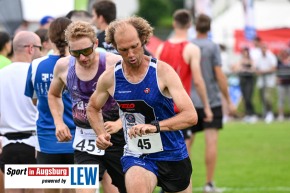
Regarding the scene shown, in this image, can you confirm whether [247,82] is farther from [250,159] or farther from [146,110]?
[146,110]

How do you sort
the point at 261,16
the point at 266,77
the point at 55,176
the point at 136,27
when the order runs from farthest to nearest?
1. the point at 261,16
2. the point at 266,77
3. the point at 136,27
4. the point at 55,176

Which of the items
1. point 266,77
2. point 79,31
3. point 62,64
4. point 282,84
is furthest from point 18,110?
point 266,77

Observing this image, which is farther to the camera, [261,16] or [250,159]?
[261,16]

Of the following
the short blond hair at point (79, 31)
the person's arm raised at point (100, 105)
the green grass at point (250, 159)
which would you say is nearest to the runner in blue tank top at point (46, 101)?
the short blond hair at point (79, 31)

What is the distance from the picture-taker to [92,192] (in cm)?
802

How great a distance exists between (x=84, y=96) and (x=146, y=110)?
3.79ft

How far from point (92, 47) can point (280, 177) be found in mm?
6666

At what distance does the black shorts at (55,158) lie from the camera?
9.36 metres

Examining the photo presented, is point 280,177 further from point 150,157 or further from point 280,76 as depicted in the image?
point 280,76

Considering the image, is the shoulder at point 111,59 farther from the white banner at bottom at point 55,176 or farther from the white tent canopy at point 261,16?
the white tent canopy at point 261,16

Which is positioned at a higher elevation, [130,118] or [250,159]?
[130,118]

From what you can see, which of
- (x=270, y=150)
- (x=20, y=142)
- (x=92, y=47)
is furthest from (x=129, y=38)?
(x=270, y=150)

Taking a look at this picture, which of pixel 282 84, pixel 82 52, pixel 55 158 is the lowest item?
pixel 282 84

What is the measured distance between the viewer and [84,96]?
28.4ft
